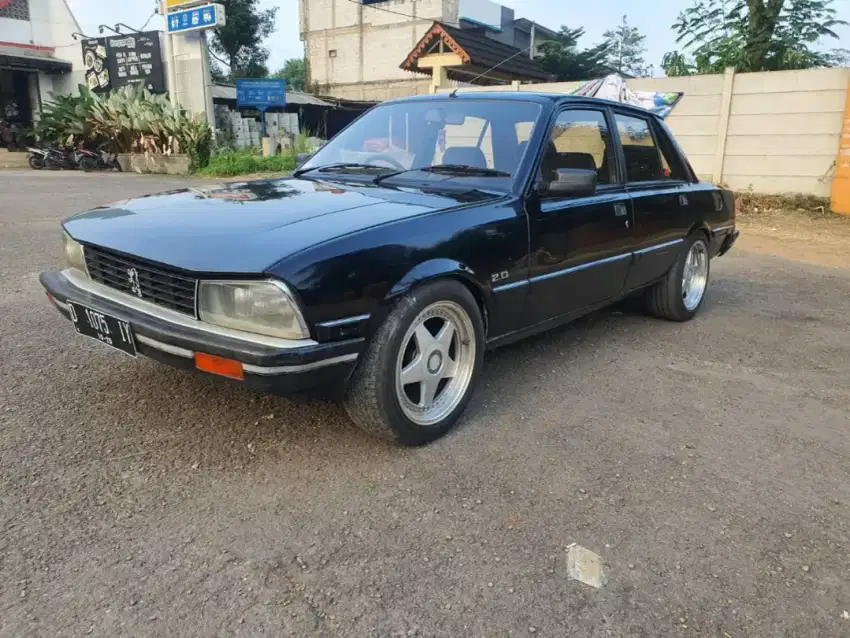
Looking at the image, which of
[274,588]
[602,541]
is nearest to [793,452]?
[602,541]

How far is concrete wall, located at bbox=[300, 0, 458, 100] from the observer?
124 feet

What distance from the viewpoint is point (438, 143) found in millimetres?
3717

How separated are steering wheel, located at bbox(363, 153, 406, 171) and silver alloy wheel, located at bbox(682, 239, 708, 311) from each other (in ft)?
8.40

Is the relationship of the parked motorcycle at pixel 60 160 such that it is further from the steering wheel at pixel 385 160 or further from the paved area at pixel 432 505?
the steering wheel at pixel 385 160

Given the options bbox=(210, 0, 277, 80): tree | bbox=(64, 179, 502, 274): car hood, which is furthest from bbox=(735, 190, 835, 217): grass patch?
bbox=(210, 0, 277, 80): tree

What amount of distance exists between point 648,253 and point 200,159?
14946mm

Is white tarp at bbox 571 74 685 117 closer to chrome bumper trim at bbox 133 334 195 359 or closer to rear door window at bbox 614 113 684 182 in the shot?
rear door window at bbox 614 113 684 182

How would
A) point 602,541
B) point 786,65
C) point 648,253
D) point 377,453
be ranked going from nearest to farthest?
point 602,541 → point 377,453 → point 648,253 → point 786,65

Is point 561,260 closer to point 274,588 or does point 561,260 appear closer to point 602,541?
point 602,541

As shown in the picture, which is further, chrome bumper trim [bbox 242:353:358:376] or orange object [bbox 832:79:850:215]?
orange object [bbox 832:79:850:215]

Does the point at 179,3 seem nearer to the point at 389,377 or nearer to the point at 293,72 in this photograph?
the point at 389,377

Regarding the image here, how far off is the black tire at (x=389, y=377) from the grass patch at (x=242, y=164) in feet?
48.2

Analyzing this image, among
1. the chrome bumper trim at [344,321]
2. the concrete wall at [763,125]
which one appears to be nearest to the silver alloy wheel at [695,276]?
→ the chrome bumper trim at [344,321]

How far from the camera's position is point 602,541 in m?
2.33
